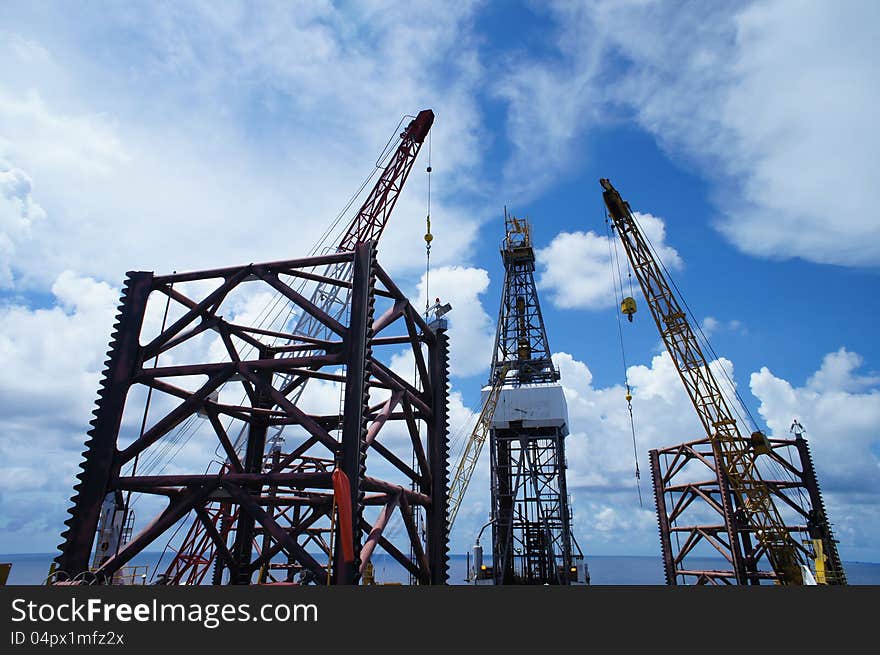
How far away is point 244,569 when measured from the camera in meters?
23.2

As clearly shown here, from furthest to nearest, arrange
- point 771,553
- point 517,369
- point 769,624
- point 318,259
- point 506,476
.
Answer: point 517,369, point 506,476, point 771,553, point 318,259, point 769,624

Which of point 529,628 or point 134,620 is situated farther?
point 529,628

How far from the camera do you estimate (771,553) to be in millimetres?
46875

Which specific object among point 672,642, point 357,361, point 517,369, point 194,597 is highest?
point 517,369

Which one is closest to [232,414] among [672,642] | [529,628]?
[529,628]

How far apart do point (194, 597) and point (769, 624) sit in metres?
Result: 12.8

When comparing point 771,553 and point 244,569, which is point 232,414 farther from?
point 771,553

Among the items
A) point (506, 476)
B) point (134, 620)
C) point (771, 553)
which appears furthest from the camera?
point (506, 476)

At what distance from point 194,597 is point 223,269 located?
11877 mm

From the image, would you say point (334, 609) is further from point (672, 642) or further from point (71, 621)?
point (672, 642)

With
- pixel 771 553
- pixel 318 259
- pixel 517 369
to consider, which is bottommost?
pixel 771 553

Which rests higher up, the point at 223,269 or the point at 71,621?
the point at 223,269

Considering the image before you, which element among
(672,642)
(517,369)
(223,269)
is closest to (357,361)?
(223,269)

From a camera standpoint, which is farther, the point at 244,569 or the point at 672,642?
the point at 244,569
